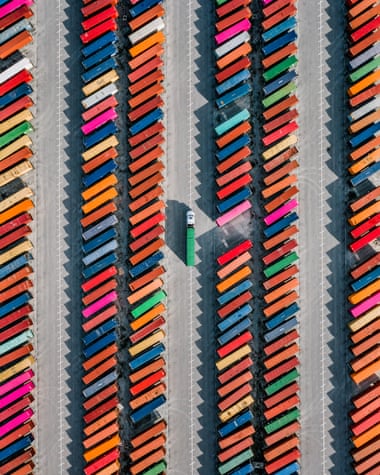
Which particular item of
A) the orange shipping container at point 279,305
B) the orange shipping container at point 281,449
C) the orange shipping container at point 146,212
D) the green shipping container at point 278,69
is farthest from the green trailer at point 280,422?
the green shipping container at point 278,69

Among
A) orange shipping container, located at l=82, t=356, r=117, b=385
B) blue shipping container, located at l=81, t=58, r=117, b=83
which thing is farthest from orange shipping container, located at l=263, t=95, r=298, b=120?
orange shipping container, located at l=82, t=356, r=117, b=385

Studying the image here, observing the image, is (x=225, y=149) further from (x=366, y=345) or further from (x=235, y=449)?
(x=235, y=449)

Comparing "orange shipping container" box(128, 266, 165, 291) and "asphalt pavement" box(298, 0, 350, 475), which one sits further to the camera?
"asphalt pavement" box(298, 0, 350, 475)

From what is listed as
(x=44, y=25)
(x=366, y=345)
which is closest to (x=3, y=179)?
(x=44, y=25)

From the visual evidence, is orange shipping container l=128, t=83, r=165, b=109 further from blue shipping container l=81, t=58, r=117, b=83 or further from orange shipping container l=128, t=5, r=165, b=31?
orange shipping container l=128, t=5, r=165, b=31

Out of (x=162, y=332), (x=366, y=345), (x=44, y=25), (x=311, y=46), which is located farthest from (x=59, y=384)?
(x=311, y=46)

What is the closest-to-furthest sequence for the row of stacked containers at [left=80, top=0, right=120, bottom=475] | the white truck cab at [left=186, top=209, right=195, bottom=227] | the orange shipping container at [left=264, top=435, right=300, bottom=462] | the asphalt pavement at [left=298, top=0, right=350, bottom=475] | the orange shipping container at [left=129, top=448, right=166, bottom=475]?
the orange shipping container at [left=264, top=435, right=300, bottom=462] < the orange shipping container at [left=129, top=448, right=166, bottom=475] < the row of stacked containers at [left=80, top=0, right=120, bottom=475] < the white truck cab at [left=186, top=209, right=195, bottom=227] < the asphalt pavement at [left=298, top=0, right=350, bottom=475]

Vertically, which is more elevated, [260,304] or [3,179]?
[3,179]

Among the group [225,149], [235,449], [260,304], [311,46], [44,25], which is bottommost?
[235,449]
